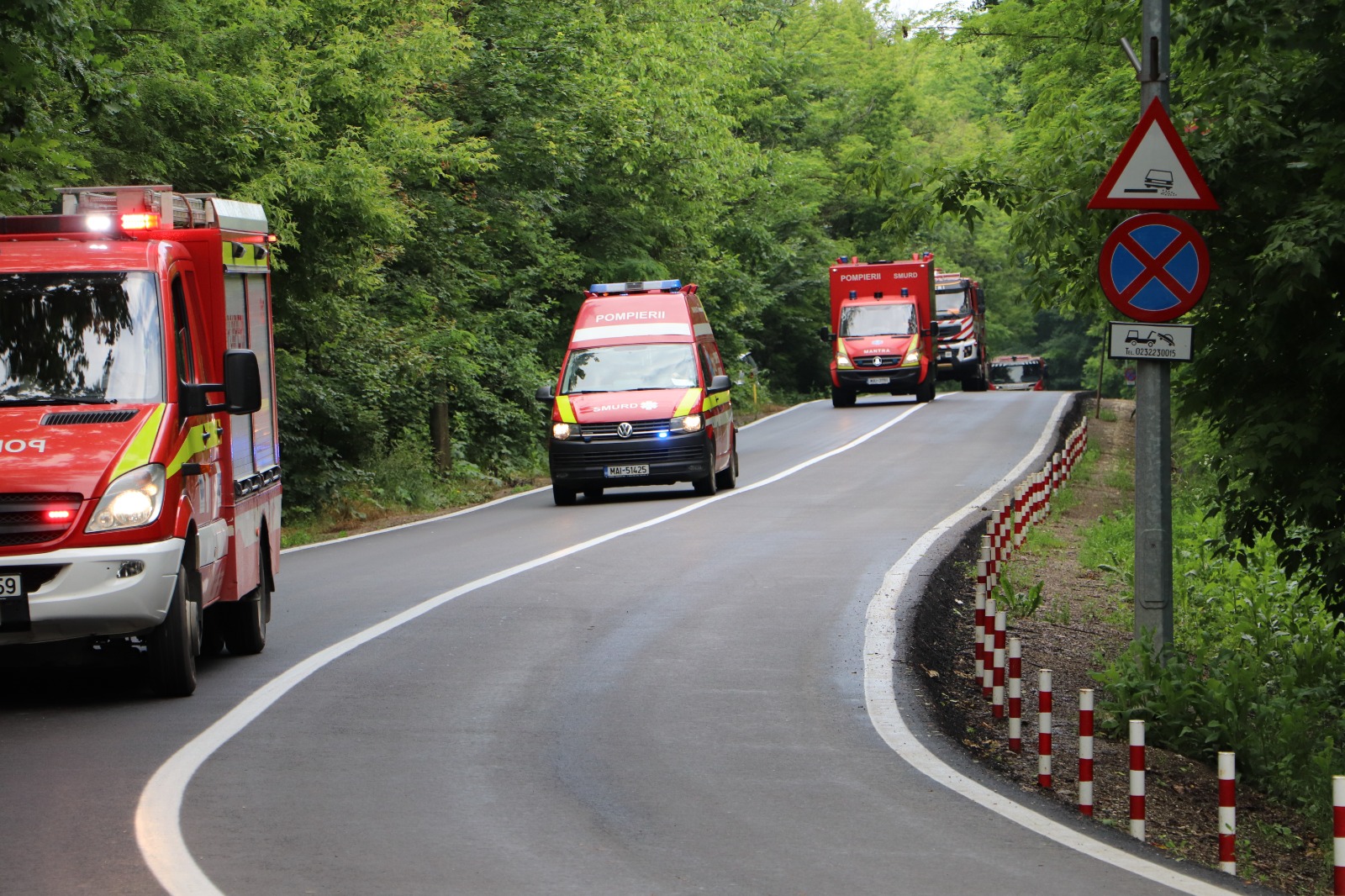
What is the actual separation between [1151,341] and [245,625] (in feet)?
19.7

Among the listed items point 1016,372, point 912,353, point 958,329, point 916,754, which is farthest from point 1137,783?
point 1016,372

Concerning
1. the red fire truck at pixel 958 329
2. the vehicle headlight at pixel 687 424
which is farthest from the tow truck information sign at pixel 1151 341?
the red fire truck at pixel 958 329

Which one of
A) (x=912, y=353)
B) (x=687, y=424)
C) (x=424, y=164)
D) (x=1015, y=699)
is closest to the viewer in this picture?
(x=1015, y=699)

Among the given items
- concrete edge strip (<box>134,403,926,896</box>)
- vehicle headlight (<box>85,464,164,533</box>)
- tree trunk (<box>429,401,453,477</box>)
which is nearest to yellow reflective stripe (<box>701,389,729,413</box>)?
tree trunk (<box>429,401,453,477</box>)

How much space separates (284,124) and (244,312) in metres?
8.67

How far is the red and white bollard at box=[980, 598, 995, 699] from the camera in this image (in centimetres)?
1066

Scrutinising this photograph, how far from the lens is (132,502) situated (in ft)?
29.4

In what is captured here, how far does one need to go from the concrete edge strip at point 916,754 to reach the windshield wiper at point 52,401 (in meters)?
4.58

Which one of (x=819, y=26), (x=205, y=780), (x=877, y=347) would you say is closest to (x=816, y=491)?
(x=205, y=780)

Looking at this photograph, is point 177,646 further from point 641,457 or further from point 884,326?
point 884,326

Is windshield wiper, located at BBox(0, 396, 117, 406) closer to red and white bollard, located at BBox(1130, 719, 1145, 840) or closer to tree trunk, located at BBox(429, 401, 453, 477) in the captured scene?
red and white bollard, located at BBox(1130, 719, 1145, 840)

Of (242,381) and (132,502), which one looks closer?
(132,502)

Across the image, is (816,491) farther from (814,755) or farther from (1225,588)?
(814,755)

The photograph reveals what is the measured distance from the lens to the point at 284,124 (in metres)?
19.3
